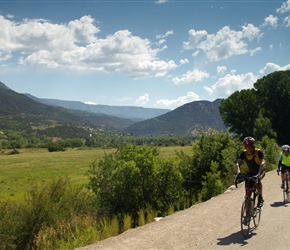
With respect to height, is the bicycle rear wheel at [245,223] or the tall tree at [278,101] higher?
the tall tree at [278,101]

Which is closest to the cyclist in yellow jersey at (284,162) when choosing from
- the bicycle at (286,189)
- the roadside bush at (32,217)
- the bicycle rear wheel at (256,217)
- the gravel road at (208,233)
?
the bicycle at (286,189)

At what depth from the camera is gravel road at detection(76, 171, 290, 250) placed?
8484mm

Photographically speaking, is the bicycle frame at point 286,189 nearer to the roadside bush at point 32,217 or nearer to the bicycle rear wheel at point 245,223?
the bicycle rear wheel at point 245,223

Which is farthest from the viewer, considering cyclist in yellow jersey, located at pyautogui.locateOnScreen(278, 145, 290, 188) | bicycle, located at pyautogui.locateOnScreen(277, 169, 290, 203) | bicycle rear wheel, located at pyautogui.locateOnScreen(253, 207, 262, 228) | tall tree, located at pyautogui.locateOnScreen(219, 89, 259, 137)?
tall tree, located at pyautogui.locateOnScreen(219, 89, 259, 137)

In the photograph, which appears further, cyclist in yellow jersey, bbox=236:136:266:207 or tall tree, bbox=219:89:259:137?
tall tree, bbox=219:89:259:137

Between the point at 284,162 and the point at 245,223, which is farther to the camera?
the point at 284,162

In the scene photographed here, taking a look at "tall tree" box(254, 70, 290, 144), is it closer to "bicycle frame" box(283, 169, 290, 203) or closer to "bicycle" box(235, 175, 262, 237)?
"bicycle frame" box(283, 169, 290, 203)

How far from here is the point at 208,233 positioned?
9.49 meters

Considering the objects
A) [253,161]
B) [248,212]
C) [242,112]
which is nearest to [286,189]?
[253,161]

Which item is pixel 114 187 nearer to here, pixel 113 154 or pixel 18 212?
pixel 113 154

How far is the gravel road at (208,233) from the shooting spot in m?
8.48

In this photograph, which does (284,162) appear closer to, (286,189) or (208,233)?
(286,189)

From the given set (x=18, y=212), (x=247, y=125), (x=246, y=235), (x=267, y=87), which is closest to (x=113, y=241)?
(x=246, y=235)

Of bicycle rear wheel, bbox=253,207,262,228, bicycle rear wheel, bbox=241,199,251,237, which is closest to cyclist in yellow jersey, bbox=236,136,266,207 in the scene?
bicycle rear wheel, bbox=253,207,262,228
